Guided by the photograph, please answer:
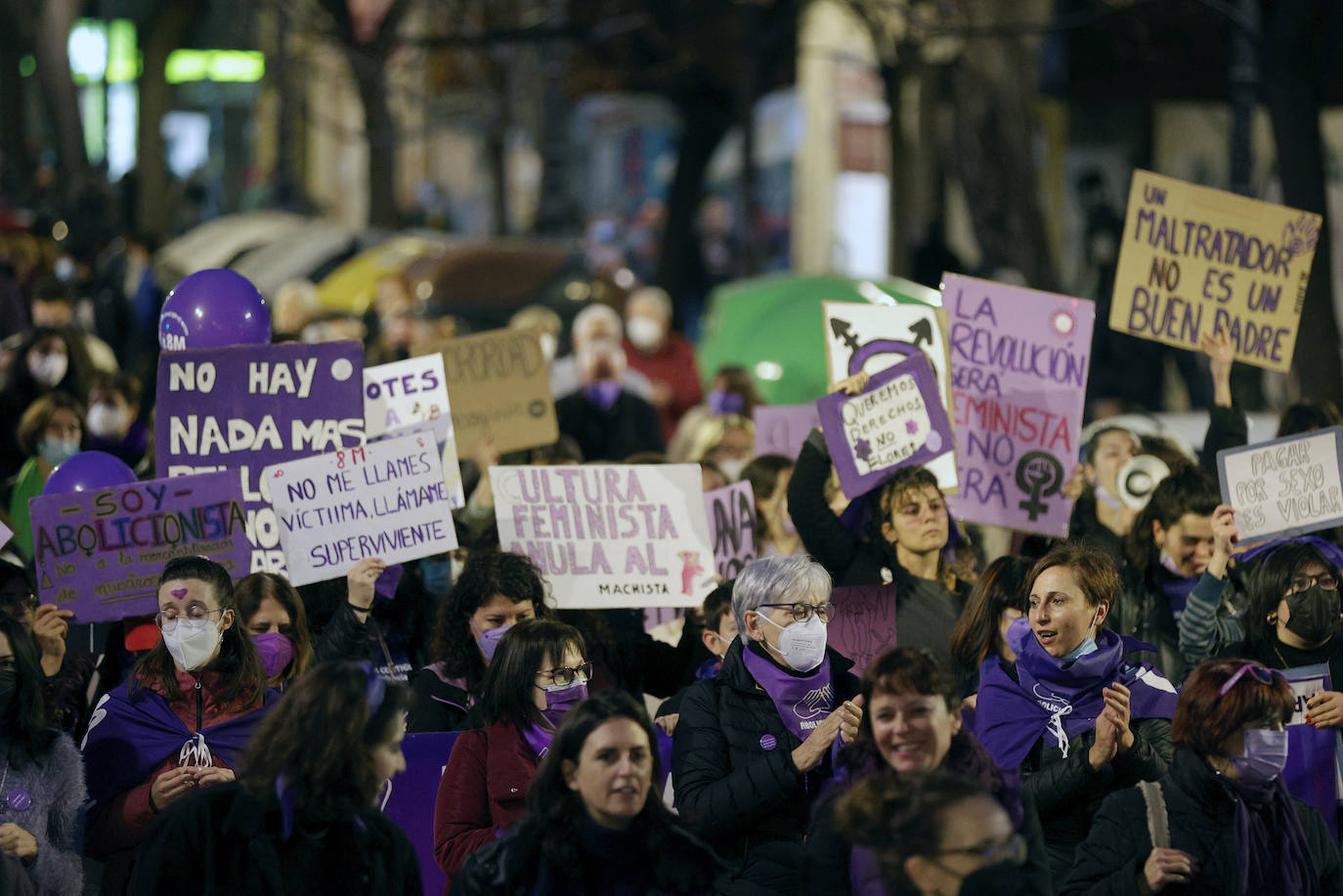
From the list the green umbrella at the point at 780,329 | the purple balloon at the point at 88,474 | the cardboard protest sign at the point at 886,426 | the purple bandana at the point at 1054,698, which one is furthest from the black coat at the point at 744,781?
the green umbrella at the point at 780,329

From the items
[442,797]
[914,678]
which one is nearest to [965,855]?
[914,678]

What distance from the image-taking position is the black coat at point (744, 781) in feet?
17.7

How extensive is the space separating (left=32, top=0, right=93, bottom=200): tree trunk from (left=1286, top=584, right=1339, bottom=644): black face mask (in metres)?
19.6

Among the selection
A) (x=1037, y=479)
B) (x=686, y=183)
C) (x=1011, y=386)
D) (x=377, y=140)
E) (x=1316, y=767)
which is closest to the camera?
(x=1316, y=767)

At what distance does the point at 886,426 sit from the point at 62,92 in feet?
64.3

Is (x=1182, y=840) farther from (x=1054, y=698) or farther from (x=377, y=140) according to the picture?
(x=377, y=140)

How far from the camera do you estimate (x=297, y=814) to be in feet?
15.0

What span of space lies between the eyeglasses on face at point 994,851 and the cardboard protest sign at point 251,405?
4395mm

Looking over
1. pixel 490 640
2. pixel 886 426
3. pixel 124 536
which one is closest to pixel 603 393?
pixel 886 426

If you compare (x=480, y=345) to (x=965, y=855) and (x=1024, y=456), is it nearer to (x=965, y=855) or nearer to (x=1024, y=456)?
(x=1024, y=456)

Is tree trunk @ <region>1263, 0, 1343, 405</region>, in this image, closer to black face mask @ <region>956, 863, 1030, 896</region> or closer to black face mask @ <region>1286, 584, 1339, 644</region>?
black face mask @ <region>1286, 584, 1339, 644</region>

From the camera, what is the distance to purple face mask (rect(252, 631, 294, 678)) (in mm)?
6293

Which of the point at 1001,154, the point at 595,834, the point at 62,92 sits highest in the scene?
the point at 62,92

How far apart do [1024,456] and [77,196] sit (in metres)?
16.4
